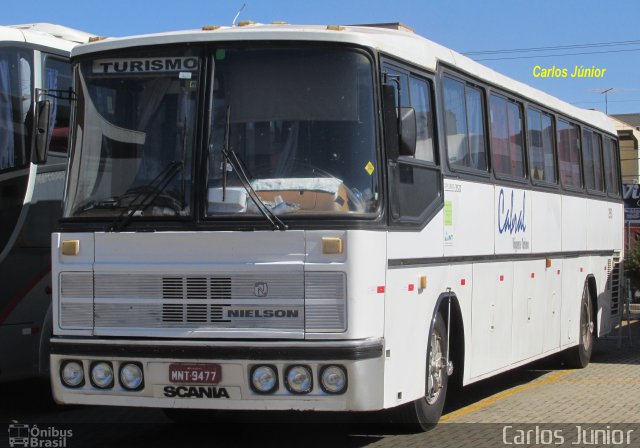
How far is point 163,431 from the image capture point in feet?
34.4

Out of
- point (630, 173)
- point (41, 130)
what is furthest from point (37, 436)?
point (630, 173)

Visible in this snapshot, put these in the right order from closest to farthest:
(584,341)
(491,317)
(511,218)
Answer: (491,317) → (511,218) → (584,341)

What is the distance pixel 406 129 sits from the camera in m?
8.56

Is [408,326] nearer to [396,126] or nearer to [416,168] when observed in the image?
[416,168]

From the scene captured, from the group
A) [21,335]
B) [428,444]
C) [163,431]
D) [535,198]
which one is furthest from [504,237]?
[21,335]

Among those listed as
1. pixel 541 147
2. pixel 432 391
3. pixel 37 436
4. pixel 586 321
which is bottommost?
pixel 37 436

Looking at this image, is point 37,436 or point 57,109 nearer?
point 37,436

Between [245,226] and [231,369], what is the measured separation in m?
1.04

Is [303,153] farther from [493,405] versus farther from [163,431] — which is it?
[493,405]

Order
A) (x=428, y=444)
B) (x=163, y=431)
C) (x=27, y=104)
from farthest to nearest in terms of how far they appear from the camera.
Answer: (x=27, y=104) → (x=163, y=431) → (x=428, y=444)

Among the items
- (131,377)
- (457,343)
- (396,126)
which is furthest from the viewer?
(457,343)

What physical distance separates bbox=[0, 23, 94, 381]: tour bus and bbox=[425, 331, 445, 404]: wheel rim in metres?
3.98

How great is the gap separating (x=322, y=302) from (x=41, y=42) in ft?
16.8

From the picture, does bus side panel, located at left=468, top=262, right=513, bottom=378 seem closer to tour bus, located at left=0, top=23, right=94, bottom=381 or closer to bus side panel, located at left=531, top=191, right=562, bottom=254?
bus side panel, located at left=531, top=191, right=562, bottom=254
